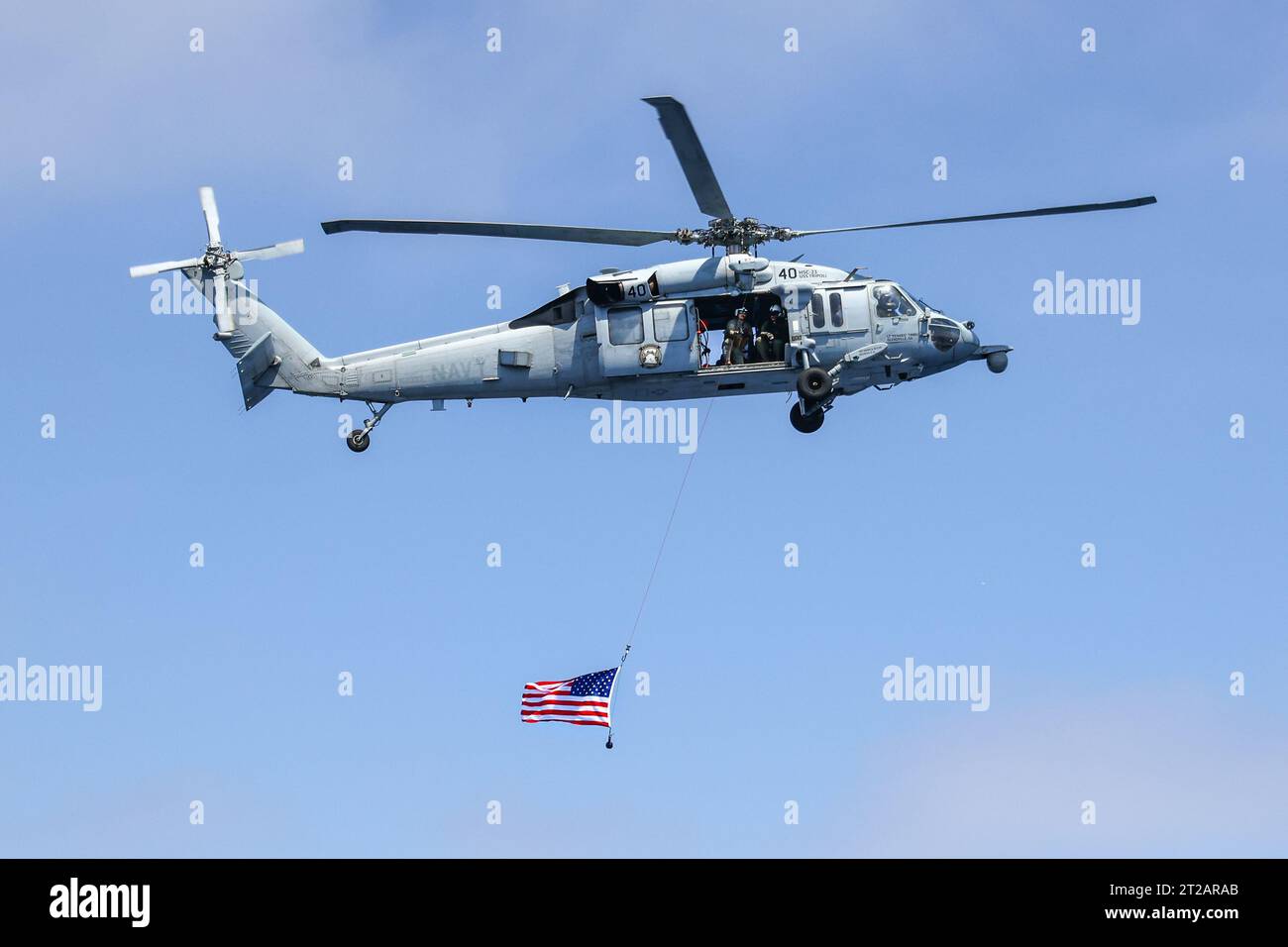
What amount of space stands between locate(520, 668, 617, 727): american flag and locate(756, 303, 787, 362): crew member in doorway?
896 cm

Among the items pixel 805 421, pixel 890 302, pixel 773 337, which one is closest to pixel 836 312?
pixel 890 302

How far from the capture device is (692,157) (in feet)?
166

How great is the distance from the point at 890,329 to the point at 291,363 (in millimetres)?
15594

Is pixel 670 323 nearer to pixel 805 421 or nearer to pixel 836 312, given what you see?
pixel 836 312

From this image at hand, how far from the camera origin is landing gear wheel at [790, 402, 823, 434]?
56219 millimetres

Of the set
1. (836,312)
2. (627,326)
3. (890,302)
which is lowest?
(627,326)

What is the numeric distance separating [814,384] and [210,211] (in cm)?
1701

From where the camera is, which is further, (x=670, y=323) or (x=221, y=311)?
(x=221, y=311)

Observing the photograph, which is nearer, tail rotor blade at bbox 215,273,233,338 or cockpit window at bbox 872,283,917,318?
cockpit window at bbox 872,283,917,318

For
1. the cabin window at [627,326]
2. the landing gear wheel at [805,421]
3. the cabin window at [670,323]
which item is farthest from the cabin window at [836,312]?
the cabin window at [627,326]

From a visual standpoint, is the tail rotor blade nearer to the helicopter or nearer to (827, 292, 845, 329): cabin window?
the helicopter

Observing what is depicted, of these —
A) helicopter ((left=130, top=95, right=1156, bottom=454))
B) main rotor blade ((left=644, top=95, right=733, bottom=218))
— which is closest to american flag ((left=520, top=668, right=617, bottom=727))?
helicopter ((left=130, top=95, right=1156, bottom=454))
